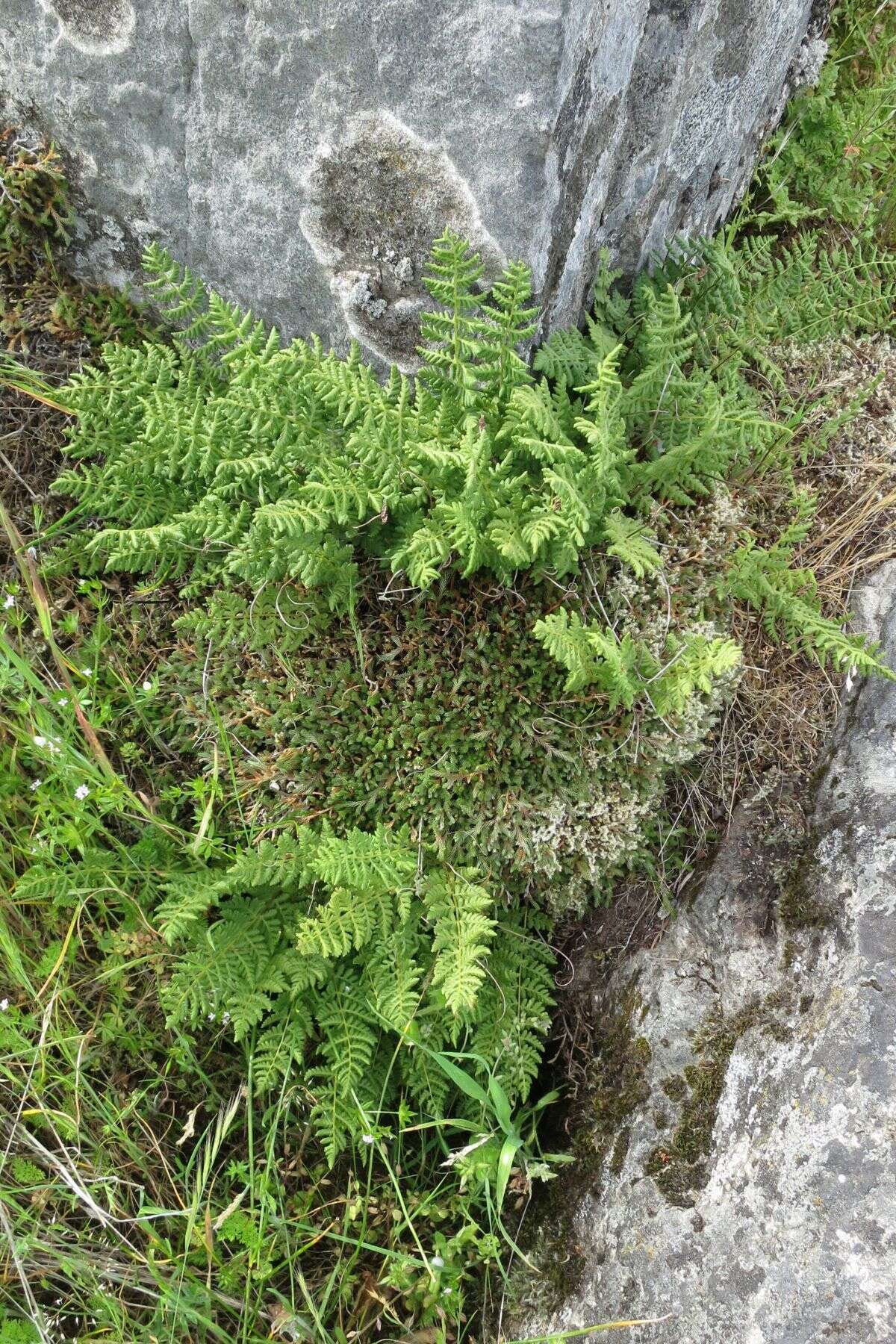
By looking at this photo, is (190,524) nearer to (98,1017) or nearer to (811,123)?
(98,1017)

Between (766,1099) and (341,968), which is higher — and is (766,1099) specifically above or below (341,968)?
above

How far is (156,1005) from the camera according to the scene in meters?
3.74

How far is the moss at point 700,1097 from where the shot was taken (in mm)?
3330

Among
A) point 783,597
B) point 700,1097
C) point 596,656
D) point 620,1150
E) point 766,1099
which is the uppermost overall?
point 783,597

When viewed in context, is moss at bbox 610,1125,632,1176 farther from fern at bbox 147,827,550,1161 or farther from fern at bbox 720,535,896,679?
fern at bbox 720,535,896,679

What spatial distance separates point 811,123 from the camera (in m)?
4.55

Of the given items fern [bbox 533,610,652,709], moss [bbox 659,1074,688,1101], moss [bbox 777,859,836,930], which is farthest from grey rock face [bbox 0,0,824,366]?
moss [bbox 659,1074,688,1101]

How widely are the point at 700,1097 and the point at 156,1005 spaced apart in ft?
7.19

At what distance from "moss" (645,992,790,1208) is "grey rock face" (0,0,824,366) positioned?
112 inches

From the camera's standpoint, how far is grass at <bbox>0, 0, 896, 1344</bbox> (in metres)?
3.40

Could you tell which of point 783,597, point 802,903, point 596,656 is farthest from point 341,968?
point 783,597

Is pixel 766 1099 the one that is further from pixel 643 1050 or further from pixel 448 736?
pixel 448 736

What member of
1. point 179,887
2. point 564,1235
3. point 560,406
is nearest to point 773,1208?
point 564,1235

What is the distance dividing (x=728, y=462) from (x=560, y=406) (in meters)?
0.83
